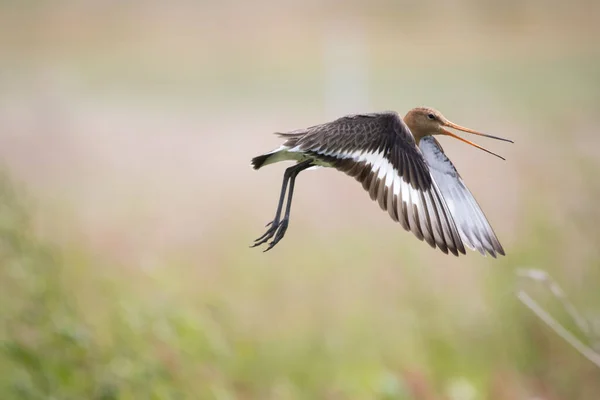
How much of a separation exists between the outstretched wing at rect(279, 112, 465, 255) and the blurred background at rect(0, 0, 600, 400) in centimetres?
180

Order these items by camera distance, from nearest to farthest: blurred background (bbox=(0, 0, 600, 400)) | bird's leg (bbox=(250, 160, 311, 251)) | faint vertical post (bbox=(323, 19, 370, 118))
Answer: bird's leg (bbox=(250, 160, 311, 251)) → blurred background (bbox=(0, 0, 600, 400)) → faint vertical post (bbox=(323, 19, 370, 118))

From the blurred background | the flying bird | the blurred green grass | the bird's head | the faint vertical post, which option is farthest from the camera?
the faint vertical post

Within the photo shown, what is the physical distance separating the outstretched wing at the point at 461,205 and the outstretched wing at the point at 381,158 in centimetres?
30

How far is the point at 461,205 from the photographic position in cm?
407

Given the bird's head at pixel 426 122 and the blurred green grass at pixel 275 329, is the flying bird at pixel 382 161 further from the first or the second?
the blurred green grass at pixel 275 329

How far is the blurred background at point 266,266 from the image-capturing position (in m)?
5.12

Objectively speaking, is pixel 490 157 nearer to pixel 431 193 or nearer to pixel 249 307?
pixel 249 307

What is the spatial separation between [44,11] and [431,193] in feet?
103

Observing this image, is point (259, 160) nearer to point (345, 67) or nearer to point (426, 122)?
point (426, 122)

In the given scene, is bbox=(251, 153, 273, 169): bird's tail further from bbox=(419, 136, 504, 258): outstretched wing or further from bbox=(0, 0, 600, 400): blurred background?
bbox=(0, 0, 600, 400): blurred background

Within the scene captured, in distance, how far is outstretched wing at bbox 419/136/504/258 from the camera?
3705 mm

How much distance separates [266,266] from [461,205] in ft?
14.0

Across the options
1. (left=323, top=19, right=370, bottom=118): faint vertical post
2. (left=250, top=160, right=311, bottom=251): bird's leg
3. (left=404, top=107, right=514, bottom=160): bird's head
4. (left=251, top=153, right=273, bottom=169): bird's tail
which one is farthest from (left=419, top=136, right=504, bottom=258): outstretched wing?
(left=323, top=19, right=370, bottom=118): faint vertical post

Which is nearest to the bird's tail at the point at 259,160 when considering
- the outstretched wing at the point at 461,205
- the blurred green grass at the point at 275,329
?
the outstretched wing at the point at 461,205
